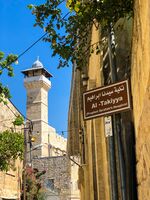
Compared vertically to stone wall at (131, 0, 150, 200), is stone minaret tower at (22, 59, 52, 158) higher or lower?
higher

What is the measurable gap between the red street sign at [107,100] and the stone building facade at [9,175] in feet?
63.4

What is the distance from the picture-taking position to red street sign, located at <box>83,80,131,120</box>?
4.21 m

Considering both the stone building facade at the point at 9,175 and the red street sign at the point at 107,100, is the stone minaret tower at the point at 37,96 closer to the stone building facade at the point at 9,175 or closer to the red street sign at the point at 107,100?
the stone building facade at the point at 9,175

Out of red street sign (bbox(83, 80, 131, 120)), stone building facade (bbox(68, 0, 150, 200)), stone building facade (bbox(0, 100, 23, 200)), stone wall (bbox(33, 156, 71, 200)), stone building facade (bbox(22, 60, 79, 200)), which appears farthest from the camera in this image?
stone building facade (bbox(22, 60, 79, 200))

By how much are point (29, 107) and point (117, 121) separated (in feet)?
192

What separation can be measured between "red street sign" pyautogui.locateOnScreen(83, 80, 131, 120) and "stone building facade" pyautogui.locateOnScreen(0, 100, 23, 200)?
19.3 metres

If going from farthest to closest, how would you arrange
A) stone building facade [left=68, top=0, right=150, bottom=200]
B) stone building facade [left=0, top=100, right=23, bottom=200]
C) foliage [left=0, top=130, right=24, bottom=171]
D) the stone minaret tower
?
the stone minaret tower
stone building facade [left=0, top=100, right=23, bottom=200]
foliage [left=0, top=130, right=24, bottom=171]
stone building facade [left=68, top=0, right=150, bottom=200]

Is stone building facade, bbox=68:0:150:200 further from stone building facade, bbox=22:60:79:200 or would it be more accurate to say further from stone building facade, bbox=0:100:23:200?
stone building facade, bbox=22:60:79:200

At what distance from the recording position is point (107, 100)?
4.37 m

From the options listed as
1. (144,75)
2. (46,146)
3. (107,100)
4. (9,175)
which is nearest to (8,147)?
(9,175)

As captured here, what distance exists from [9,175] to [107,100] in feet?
69.0

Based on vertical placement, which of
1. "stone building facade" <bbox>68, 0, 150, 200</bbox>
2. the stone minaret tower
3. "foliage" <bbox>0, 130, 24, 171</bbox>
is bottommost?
"stone building facade" <bbox>68, 0, 150, 200</bbox>

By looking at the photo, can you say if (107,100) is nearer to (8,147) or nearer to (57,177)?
(8,147)

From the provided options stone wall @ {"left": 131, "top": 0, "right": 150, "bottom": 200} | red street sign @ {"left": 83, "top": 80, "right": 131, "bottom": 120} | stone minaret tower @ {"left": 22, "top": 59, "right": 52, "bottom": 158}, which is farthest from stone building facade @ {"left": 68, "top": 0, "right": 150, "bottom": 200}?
stone minaret tower @ {"left": 22, "top": 59, "right": 52, "bottom": 158}
